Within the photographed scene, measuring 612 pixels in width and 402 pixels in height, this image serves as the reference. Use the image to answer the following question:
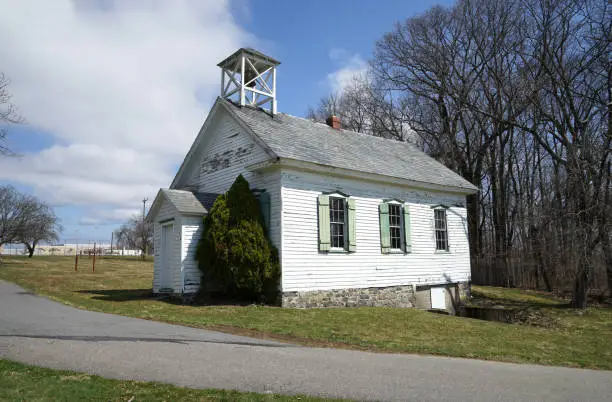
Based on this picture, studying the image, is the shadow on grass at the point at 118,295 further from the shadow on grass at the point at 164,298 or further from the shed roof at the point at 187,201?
the shed roof at the point at 187,201

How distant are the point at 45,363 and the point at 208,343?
259cm

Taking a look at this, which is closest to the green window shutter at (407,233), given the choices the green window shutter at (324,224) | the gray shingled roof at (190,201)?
the green window shutter at (324,224)

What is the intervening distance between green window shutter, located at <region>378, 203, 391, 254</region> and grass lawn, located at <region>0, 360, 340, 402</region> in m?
11.5

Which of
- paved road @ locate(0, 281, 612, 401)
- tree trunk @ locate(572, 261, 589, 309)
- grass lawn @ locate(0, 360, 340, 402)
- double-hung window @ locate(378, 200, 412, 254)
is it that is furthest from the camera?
tree trunk @ locate(572, 261, 589, 309)

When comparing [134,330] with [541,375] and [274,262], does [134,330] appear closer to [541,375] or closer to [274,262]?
[274,262]

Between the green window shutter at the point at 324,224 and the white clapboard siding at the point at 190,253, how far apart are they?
12.5ft

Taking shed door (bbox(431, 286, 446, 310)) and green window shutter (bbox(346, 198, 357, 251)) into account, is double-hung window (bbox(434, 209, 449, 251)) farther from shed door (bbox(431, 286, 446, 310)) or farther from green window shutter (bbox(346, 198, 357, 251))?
green window shutter (bbox(346, 198, 357, 251))

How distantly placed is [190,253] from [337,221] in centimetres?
476

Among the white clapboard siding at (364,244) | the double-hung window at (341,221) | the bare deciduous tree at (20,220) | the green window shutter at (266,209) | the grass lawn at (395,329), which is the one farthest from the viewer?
the bare deciduous tree at (20,220)

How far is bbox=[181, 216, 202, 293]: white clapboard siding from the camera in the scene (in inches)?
558

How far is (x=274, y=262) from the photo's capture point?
1359cm

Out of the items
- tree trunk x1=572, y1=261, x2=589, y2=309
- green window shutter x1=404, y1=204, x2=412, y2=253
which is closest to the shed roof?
green window shutter x1=404, y1=204, x2=412, y2=253

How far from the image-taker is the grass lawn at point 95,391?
4918mm

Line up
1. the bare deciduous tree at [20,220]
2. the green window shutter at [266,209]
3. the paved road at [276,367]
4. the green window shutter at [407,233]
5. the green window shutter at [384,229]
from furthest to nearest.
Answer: the bare deciduous tree at [20,220] → the green window shutter at [407,233] → the green window shutter at [384,229] → the green window shutter at [266,209] → the paved road at [276,367]
